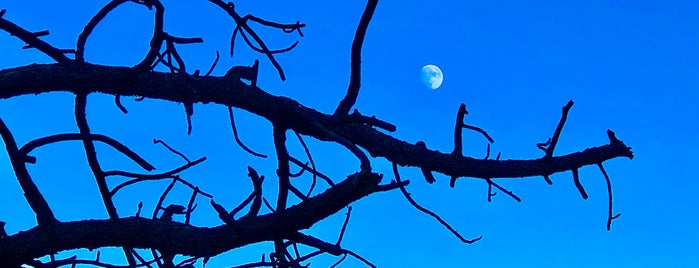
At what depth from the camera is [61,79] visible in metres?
2.89

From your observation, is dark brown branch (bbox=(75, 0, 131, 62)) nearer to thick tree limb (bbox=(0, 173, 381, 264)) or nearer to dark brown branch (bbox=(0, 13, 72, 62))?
dark brown branch (bbox=(0, 13, 72, 62))

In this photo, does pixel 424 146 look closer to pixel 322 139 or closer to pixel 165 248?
pixel 322 139

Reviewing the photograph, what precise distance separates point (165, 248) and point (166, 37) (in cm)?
81

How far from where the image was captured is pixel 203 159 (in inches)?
107

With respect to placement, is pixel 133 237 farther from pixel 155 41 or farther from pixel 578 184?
pixel 578 184

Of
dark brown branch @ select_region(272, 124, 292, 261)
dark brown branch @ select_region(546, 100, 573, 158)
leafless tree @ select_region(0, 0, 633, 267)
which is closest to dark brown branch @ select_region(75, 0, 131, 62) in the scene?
leafless tree @ select_region(0, 0, 633, 267)

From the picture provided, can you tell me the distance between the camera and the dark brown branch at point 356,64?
2898 millimetres

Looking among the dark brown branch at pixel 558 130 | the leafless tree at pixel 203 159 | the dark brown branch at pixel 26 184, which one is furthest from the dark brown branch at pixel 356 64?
the dark brown branch at pixel 26 184

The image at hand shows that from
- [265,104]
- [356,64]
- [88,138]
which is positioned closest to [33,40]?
[88,138]

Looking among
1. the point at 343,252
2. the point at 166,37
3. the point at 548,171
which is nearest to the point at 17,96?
the point at 166,37

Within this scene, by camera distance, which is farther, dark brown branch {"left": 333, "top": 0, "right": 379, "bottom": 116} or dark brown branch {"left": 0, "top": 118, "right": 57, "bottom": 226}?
dark brown branch {"left": 333, "top": 0, "right": 379, "bottom": 116}

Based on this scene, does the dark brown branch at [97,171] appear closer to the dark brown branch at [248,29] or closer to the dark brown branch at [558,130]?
the dark brown branch at [248,29]

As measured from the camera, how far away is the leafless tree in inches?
90.1

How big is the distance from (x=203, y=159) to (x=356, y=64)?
2.38ft
